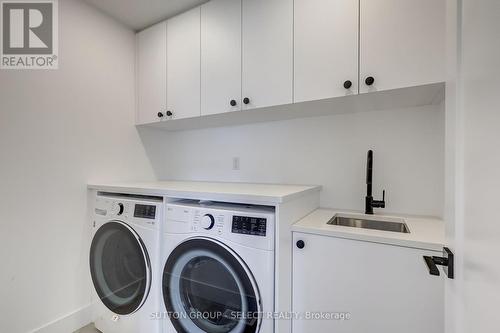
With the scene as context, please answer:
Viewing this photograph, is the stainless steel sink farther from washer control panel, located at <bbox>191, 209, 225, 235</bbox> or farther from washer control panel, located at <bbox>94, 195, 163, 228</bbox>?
washer control panel, located at <bbox>94, 195, 163, 228</bbox>

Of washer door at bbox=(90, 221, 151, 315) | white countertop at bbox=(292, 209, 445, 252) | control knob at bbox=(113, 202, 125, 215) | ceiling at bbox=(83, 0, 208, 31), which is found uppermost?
ceiling at bbox=(83, 0, 208, 31)

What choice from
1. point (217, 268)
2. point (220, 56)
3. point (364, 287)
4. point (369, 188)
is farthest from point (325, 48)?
point (217, 268)

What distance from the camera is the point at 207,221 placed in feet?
3.81

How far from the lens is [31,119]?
4.74 ft

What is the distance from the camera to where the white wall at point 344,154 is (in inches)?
55.4

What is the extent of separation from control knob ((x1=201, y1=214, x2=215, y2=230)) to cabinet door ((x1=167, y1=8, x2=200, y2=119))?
0.88 m

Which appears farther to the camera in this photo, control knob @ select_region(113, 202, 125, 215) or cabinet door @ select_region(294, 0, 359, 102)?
control knob @ select_region(113, 202, 125, 215)

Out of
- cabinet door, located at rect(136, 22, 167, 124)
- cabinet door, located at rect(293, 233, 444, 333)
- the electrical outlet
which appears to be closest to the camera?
cabinet door, located at rect(293, 233, 444, 333)

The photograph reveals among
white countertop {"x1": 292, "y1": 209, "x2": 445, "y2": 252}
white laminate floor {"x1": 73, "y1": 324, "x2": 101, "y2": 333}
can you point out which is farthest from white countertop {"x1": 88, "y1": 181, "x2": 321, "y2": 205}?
white laminate floor {"x1": 73, "y1": 324, "x2": 101, "y2": 333}

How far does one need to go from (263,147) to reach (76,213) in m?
1.53

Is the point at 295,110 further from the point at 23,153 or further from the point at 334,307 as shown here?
the point at 23,153

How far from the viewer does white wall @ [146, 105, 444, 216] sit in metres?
1.41

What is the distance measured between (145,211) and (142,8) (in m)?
1.57

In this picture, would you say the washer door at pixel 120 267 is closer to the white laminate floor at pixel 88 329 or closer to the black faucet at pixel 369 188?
the white laminate floor at pixel 88 329
